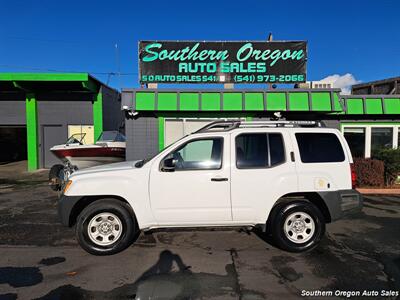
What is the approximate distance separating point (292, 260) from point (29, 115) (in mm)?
15930

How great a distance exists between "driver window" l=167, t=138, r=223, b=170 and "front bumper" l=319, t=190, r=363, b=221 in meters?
1.83

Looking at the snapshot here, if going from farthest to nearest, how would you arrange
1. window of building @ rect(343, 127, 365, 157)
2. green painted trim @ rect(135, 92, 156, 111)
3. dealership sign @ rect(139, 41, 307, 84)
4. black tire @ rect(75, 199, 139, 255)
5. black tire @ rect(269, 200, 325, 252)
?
window of building @ rect(343, 127, 365, 157), dealership sign @ rect(139, 41, 307, 84), green painted trim @ rect(135, 92, 156, 111), black tire @ rect(269, 200, 325, 252), black tire @ rect(75, 199, 139, 255)

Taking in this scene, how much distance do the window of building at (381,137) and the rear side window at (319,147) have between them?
328 inches

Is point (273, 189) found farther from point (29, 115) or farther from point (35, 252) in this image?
point (29, 115)

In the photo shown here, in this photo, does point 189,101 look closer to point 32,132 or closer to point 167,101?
point 167,101

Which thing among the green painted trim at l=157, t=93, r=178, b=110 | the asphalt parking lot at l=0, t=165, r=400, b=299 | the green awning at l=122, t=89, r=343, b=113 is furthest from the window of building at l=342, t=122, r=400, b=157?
the green painted trim at l=157, t=93, r=178, b=110

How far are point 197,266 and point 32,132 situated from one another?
49.0ft

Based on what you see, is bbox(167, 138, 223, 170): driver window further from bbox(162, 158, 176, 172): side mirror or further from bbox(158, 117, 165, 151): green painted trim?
bbox(158, 117, 165, 151): green painted trim

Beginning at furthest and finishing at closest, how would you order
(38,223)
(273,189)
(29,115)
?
(29,115), (38,223), (273,189)

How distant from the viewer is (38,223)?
6.39m

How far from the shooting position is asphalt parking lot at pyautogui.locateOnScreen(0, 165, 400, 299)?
3.57m

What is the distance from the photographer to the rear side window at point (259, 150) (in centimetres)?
478

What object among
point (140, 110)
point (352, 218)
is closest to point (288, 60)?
point (140, 110)

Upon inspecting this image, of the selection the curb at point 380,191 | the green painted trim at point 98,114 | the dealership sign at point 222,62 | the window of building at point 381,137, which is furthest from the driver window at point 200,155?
the green painted trim at point 98,114
